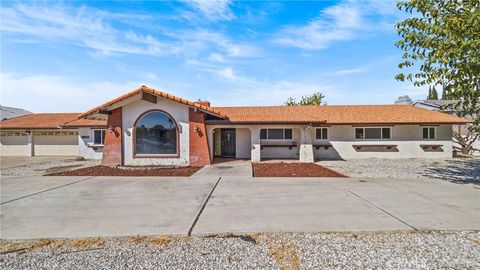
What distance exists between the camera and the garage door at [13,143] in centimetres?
2219

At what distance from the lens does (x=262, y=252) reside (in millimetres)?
4094

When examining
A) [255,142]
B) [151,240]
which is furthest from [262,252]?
[255,142]

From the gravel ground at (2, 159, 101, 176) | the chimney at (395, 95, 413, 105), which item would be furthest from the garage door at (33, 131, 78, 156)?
the chimney at (395, 95, 413, 105)

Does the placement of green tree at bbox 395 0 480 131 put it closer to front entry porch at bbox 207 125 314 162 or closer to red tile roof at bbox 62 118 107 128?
front entry porch at bbox 207 125 314 162

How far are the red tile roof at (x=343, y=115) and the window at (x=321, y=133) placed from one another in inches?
32.9

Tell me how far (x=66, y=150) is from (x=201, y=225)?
71.3ft

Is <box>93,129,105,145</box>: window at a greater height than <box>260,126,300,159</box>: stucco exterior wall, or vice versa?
<box>93,129,105,145</box>: window

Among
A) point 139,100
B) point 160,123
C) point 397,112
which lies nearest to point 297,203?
point 160,123

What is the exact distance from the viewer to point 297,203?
690 centimetres

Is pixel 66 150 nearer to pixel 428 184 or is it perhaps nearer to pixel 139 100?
pixel 139 100

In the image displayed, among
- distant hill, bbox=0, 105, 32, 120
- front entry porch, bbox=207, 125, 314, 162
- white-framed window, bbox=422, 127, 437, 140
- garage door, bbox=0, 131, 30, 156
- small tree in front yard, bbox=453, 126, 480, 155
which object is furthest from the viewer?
distant hill, bbox=0, 105, 32, 120

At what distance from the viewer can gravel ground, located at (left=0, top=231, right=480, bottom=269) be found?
373 centimetres

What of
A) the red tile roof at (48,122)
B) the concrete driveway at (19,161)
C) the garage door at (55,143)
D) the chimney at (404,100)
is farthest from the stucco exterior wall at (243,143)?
the chimney at (404,100)

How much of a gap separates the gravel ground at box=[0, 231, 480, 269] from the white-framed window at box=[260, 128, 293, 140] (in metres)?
14.0
